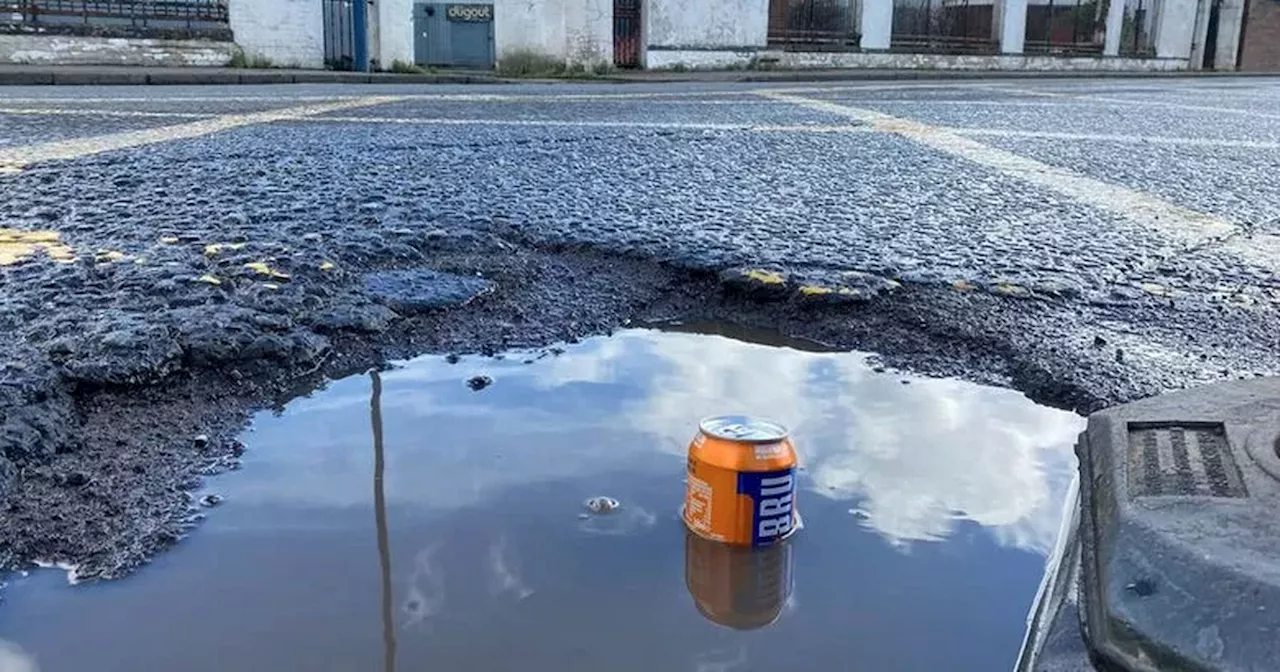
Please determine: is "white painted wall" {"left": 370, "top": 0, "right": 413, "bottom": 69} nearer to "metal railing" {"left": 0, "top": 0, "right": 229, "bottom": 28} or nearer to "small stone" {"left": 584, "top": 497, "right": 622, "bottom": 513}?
"metal railing" {"left": 0, "top": 0, "right": 229, "bottom": 28}

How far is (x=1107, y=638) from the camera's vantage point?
2.84 ft

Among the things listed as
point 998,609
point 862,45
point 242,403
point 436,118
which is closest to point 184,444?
point 242,403

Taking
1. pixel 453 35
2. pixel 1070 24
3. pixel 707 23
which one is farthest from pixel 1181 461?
pixel 1070 24

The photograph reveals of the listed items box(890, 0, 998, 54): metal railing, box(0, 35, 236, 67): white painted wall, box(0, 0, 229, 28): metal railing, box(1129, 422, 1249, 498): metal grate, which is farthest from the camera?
box(890, 0, 998, 54): metal railing

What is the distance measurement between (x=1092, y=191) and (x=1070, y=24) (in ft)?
83.3

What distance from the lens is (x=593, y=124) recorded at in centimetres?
573

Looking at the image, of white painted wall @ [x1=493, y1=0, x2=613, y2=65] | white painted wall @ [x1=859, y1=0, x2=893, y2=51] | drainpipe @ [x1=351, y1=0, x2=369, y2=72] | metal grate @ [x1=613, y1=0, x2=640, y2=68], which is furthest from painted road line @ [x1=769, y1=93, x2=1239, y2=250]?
white painted wall @ [x1=859, y1=0, x2=893, y2=51]

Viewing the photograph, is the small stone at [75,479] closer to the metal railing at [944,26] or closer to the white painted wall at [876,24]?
the white painted wall at [876,24]

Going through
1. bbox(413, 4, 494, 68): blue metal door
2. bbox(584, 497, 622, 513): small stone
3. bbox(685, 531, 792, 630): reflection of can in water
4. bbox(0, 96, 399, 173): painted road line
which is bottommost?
bbox(685, 531, 792, 630): reflection of can in water

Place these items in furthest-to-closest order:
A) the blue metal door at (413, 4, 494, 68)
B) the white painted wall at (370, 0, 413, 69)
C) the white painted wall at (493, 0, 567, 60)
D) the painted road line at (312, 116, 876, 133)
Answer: the blue metal door at (413, 4, 494, 68), the white painted wall at (493, 0, 567, 60), the white painted wall at (370, 0, 413, 69), the painted road line at (312, 116, 876, 133)

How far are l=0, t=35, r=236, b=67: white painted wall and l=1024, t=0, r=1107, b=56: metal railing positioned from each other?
18.5 meters

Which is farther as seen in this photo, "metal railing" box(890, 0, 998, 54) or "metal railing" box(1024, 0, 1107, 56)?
"metal railing" box(1024, 0, 1107, 56)

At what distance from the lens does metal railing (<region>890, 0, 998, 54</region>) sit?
23391 mm

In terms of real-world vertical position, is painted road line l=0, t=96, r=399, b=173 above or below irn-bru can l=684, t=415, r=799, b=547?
above
